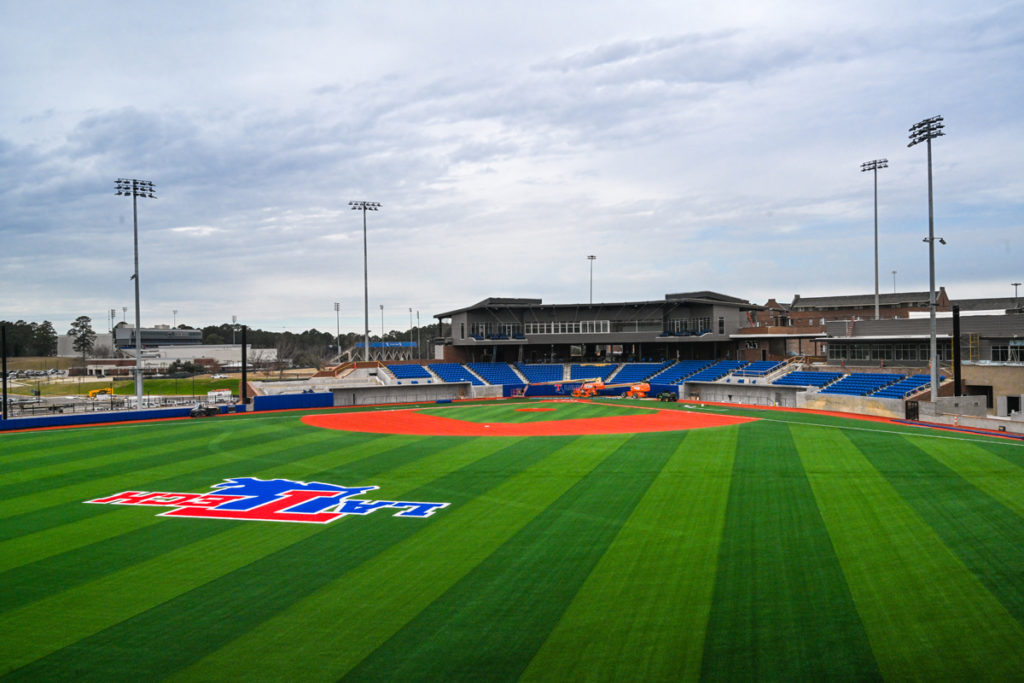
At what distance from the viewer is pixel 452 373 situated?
74.8 meters

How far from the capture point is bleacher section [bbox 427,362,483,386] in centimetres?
7344

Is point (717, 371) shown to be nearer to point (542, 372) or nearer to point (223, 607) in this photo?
point (542, 372)

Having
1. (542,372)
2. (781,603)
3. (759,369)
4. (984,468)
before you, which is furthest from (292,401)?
(781,603)

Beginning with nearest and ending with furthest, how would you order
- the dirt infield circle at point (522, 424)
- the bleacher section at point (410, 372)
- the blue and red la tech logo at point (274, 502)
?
the blue and red la tech logo at point (274, 502), the dirt infield circle at point (522, 424), the bleacher section at point (410, 372)

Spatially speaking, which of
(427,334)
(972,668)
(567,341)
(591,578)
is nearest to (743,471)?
(591,578)

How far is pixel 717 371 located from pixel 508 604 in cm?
5813

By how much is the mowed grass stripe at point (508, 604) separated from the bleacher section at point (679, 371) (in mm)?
48869

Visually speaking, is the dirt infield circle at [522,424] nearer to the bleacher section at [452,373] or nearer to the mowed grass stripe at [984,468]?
the mowed grass stripe at [984,468]

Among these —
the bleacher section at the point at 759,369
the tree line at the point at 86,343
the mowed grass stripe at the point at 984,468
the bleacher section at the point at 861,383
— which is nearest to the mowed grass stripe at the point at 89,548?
the mowed grass stripe at the point at 984,468

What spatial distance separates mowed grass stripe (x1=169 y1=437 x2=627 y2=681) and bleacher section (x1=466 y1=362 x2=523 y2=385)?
47.9m

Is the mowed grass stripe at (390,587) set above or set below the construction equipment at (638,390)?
below

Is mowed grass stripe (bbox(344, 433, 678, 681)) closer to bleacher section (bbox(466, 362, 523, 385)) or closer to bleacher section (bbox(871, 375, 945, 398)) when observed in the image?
bleacher section (bbox(871, 375, 945, 398))

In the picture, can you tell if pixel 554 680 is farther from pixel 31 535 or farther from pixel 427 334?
pixel 427 334

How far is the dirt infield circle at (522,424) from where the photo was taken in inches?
1654
